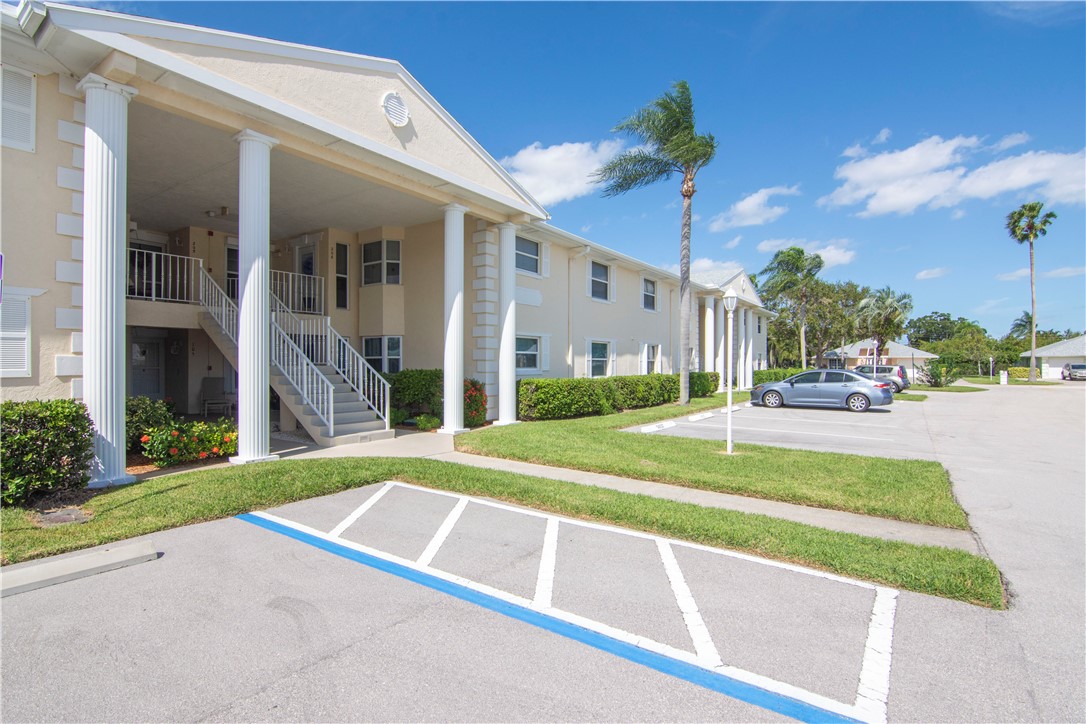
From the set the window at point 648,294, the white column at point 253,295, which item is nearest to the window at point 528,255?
the window at point 648,294

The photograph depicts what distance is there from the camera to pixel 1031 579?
4.50m

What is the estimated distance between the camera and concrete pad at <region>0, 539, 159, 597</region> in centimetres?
403

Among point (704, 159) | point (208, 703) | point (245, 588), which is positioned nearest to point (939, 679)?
point (208, 703)

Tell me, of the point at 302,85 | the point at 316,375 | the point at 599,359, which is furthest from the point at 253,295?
the point at 599,359

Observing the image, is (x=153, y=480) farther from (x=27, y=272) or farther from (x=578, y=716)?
(x=578, y=716)

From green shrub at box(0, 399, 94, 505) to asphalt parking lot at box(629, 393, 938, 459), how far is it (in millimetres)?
10161

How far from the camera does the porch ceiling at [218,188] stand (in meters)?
8.91

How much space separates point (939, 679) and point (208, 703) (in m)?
3.84

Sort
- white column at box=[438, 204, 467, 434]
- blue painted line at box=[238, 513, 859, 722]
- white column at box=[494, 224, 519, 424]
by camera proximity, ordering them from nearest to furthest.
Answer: blue painted line at box=[238, 513, 859, 722] < white column at box=[438, 204, 467, 434] < white column at box=[494, 224, 519, 424]

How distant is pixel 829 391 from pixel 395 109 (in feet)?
54.6

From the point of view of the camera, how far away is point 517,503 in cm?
669

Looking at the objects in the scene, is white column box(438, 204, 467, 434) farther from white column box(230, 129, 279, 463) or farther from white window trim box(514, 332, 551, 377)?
white column box(230, 129, 279, 463)

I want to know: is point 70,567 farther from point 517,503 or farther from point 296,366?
point 296,366

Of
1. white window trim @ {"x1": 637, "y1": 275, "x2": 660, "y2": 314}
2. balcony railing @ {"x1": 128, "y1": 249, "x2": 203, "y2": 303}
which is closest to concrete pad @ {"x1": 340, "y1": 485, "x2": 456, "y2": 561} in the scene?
balcony railing @ {"x1": 128, "y1": 249, "x2": 203, "y2": 303}
